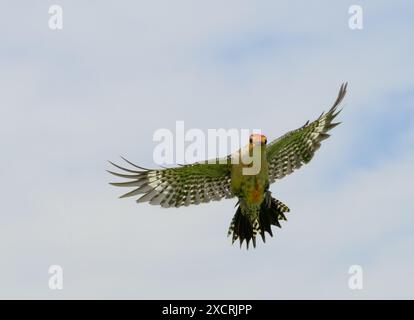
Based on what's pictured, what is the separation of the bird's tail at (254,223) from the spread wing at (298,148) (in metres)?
0.67

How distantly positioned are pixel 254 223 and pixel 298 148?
1816mm

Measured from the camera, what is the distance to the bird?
69.3 ft

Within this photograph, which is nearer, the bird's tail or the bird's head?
the bird's head

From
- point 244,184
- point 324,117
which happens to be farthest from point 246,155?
point 324,117

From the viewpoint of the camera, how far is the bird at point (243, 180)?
21.1 m

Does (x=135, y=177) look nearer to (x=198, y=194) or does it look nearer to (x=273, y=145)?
(x=198, y=194)

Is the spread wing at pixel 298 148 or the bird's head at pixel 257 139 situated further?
the spread wing at pixel 298 148

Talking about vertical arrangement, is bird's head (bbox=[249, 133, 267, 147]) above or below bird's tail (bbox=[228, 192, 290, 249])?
above

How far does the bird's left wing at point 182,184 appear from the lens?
2130cm

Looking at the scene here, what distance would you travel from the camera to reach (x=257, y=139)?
20.5 metres

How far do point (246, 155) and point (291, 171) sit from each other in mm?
1670

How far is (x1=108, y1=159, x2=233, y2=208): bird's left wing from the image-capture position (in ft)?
69.9

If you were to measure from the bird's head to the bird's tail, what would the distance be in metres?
1.47

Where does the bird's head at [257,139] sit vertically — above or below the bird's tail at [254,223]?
above
